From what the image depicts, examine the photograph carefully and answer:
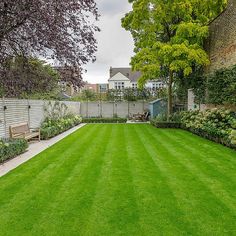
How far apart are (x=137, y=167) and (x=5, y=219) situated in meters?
3.70

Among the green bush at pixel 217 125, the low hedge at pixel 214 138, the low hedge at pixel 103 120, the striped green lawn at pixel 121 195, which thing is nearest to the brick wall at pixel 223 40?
the green bush at pixel 217 125

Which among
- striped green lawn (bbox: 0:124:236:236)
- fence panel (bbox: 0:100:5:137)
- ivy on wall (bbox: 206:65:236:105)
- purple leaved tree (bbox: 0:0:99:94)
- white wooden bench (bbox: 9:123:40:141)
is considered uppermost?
purple leaved tree (bbox: 0:0:99:94)

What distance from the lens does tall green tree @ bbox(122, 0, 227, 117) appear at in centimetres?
1588

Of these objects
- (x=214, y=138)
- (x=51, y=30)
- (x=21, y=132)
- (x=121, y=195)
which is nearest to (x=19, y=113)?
(x=21, y=132)

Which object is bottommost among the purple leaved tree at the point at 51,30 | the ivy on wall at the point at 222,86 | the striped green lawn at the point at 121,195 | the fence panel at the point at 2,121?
the striped green lawn at the point at 121,195

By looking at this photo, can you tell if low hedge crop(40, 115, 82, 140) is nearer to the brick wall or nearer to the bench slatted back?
the bench slatted back

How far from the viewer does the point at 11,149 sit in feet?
27.9

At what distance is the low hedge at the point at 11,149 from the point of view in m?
7.99

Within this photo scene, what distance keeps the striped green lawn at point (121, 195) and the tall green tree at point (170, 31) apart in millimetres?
8455

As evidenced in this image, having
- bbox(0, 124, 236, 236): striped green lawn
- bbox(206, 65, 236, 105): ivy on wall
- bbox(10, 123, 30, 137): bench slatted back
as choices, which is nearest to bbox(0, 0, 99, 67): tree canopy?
bbox(10, 123, 30, 137): bench slatted back

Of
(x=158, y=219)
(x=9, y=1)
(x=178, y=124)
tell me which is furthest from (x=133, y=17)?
(x=158, y=219)

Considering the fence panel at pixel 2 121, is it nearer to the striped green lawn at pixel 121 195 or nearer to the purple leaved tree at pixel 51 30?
the purple leaved tree at pixel 51 30

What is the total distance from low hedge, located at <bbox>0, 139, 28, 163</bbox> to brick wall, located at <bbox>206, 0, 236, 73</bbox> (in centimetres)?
936

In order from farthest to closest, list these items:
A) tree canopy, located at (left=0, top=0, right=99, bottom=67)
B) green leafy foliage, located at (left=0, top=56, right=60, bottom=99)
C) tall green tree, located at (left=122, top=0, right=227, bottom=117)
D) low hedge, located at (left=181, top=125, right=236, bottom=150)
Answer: tall green tree, located at (left=122, top=0, right=227, bottom=117) < low hedge, located at (left=181, top=125, right=236, bottom=150) < green leafy foliage, located at (left=0, top=56, right=60, bottom=99) < tree canopy, located at (left=0, top=0, right=99, bottom=67)
